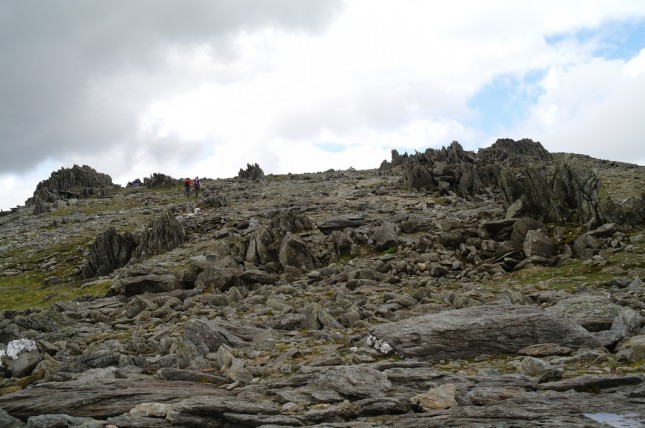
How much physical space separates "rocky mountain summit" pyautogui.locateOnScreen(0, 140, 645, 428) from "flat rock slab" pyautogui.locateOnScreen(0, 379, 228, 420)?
0.14 ft

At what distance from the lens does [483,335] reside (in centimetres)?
1199

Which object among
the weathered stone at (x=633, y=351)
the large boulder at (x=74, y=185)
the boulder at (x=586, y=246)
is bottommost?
the weathered stone at (x=633, y=351)

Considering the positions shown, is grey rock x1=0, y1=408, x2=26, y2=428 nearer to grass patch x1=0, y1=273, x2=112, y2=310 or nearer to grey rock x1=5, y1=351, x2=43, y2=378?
grey rock x1=5, y1=351, x2=43, y2=378

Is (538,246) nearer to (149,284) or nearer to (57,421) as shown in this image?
(149,284)

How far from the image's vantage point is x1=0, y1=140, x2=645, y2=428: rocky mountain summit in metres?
8.32

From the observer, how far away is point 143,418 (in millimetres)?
8289

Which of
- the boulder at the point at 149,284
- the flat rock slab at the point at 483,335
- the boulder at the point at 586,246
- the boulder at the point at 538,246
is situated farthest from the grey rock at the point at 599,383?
the boulder at the point at 149,284

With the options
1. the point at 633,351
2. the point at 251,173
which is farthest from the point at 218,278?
the point at 251,173

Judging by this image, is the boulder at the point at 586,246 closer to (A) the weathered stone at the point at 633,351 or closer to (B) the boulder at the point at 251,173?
(A) the weathered stone at the point at 633,351

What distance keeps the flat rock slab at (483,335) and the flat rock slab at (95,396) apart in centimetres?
474

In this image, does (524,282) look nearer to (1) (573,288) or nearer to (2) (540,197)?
(1) (573,288)

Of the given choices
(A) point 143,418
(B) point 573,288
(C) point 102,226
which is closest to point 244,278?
(B) point 573,288

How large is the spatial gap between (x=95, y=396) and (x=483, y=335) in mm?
8781

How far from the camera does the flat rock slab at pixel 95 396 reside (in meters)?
8.94
